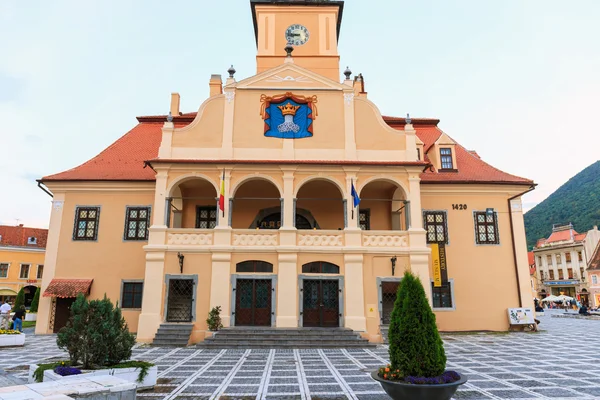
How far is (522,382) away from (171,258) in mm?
14223

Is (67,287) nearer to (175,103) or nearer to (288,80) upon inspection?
(175,103)

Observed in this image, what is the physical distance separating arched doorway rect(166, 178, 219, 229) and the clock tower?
8866 mm

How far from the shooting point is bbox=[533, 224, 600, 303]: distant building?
2472 inches

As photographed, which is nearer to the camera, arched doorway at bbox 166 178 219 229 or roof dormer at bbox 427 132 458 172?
arched doorway at bbox 166 178 219 229

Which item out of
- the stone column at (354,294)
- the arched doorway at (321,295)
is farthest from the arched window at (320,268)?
the stone column at (354,294)

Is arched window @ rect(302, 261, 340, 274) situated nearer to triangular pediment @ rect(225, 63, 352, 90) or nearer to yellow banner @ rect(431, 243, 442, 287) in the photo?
yellow banner @ rect(431, 243, 442, 287)

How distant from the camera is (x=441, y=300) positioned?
Answer: 69.1 ft

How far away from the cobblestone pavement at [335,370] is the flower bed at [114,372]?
31 cm

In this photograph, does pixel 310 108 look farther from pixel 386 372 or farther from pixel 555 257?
pixel 555 257

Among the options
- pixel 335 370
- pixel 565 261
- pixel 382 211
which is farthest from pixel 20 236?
pixel 565 261

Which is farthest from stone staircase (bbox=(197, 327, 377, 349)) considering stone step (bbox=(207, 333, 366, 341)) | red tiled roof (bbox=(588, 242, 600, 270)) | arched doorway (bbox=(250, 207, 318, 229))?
red tiled roof (bbox=(588, 242, 600, 270))

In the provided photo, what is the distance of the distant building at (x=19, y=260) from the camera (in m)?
45.7

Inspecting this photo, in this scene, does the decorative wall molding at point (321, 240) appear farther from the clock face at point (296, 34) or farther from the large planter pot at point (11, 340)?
the clock face at point (296, 34)

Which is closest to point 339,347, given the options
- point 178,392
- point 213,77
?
point 178,392
